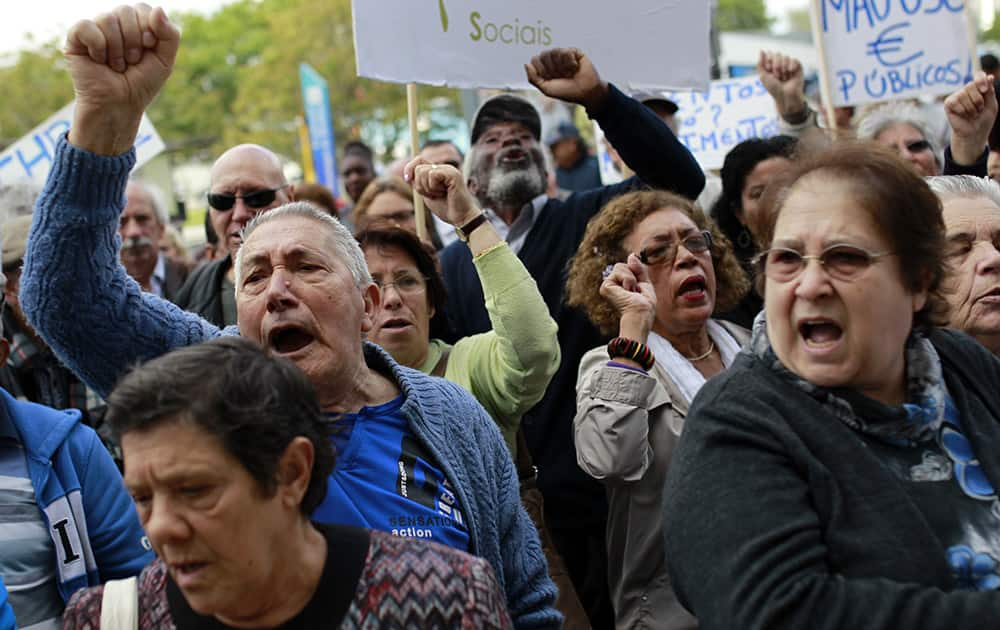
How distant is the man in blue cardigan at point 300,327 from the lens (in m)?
2.41

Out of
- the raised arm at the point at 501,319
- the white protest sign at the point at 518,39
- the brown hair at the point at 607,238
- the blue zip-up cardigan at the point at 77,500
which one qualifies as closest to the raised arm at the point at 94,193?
the blue zip-up cardigan at the point at 77,500

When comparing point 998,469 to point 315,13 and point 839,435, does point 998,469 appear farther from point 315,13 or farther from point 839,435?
point 315,13

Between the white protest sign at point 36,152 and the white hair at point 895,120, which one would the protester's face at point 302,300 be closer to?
the white hair at point 895,120

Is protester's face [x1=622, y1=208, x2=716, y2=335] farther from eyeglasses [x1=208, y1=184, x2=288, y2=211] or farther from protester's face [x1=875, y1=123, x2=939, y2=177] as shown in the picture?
protester's face [x1=875, y1=123, x2=939, y2=177]

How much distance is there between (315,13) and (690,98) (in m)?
21.8

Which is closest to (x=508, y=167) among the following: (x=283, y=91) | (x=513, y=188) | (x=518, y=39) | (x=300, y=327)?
(x=513, y=188)

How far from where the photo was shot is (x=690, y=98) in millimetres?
7453

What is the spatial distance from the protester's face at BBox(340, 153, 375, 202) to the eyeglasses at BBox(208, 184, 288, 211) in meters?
3.86

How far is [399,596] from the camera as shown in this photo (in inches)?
77.1

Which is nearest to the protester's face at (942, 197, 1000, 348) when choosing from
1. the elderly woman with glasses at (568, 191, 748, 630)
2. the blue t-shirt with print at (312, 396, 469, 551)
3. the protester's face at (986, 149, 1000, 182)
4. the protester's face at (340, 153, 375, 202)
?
the elderly woman with glasses at (568, 191, 748, 630)

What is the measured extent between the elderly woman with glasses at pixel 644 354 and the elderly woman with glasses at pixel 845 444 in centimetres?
92

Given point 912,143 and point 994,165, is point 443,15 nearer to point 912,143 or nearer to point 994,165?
point 994,165

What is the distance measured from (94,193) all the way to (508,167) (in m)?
2.83

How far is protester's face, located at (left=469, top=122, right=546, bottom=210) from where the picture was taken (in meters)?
4.98
